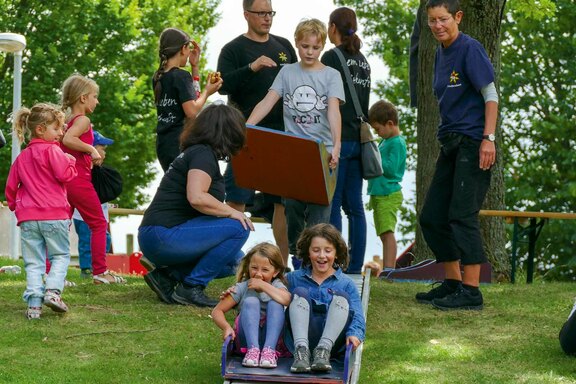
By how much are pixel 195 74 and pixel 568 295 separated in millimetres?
3833

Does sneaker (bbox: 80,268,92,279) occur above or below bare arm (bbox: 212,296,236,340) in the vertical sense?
below

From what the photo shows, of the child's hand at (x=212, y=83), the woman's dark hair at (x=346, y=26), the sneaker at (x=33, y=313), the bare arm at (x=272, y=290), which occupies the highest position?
the woman's dark hair at (x=346, y=26)

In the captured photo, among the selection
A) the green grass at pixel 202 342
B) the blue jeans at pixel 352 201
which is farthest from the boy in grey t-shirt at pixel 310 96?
the green grass at pixel 202 342

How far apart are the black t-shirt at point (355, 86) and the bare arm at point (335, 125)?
0.55m

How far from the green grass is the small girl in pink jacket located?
265 millimetres

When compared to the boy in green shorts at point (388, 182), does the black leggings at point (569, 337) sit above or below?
below

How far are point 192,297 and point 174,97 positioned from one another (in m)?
1.88

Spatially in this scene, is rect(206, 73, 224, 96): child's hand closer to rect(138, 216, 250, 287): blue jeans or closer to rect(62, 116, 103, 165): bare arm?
rect(62, 116, 103, 165): bare arm

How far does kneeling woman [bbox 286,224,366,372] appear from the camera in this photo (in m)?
6.22

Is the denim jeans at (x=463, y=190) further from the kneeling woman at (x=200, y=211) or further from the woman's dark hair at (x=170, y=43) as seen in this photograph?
the woman's dark hair at (x=170, y=43)

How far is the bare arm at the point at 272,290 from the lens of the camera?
21.2 feet

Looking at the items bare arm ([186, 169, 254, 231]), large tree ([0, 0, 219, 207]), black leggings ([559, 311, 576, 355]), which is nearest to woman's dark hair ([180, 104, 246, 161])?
bare arm ([186, 169, 254, 231])

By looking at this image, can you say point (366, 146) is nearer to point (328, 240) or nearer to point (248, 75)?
point (248, 75)

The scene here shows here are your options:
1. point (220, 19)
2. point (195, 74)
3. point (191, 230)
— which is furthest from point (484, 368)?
point (220, 19)
